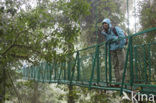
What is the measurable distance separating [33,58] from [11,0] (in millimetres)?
1157

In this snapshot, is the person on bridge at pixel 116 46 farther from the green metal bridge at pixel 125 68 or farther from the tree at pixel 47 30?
the tree at pixel 47 30

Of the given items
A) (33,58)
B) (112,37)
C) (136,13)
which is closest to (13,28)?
(33,58)

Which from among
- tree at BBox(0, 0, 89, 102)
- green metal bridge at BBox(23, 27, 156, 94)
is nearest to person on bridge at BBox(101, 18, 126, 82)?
green metal bridge at BBox(23, 27, 156, 94)

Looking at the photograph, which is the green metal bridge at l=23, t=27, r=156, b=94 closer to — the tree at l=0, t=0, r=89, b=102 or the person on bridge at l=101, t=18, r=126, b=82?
the person on bridge at l=101, t=18, r=126, b=82

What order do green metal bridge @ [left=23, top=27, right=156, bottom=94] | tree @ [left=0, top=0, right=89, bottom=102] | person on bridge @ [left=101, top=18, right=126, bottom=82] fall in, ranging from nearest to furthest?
green metal bridge @ [left=23, top=27, right=156, bottom=94] → tree @ [left=0, top=0, right=89, bottom=102] → person on bridge @ [left=101, top=18, right=126, bottom=82]

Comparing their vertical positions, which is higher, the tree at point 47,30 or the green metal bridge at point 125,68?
the tree at point 47,30

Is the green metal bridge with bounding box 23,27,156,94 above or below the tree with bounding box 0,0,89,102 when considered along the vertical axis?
below

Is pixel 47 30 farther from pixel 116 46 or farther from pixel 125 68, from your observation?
pixel 125 68

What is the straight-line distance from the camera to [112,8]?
7750mm

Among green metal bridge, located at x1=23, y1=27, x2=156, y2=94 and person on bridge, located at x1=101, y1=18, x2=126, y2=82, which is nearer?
green metal bridge, located at x1=23, y1=27, x2=156, y2=94

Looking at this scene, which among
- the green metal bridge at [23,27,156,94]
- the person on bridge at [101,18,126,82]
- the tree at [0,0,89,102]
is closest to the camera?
the green metal bridge at [23,27,156,94]

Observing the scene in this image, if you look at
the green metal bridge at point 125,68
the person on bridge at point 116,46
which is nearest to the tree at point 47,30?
the green metal bridge at point 125,68

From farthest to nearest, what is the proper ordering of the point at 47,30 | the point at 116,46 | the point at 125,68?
the point at 47,30 < the point at 116,46 < the point at 125,68

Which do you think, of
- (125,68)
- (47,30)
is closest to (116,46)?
(125,68)
